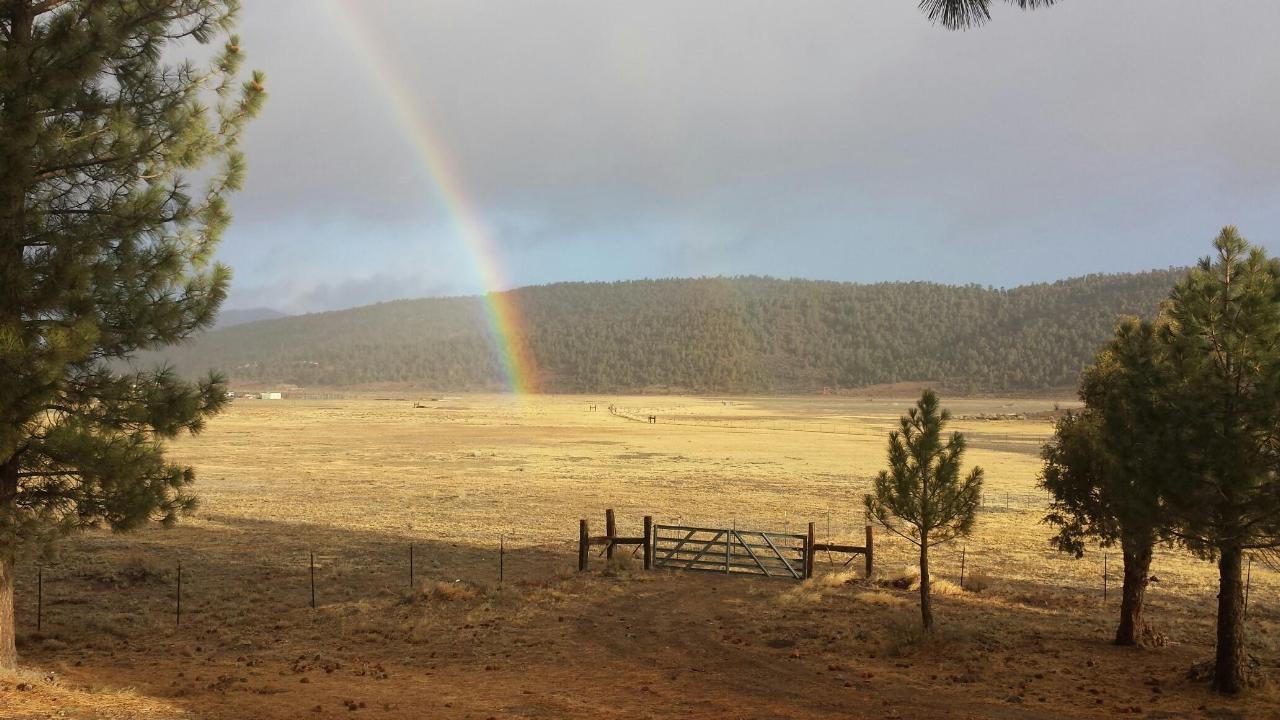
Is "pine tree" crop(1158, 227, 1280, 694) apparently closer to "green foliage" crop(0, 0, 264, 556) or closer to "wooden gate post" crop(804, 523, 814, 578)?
→ "wooden gate post" crop(804, 523, 814, 578)

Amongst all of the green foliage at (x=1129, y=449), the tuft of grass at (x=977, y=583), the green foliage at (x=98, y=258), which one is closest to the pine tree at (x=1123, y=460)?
the green foliage at (x=1129, y=449)

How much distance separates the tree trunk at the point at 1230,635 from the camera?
13.3 metres

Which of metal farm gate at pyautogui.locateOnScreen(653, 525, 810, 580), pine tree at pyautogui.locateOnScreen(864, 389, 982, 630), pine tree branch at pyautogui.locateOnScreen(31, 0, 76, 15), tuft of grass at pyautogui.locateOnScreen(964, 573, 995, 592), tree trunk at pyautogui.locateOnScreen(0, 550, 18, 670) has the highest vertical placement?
pine tree branch at pyautogui.locateOnScreen(31, 0, 76, 15)

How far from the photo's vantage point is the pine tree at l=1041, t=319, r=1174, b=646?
1288 centimetres

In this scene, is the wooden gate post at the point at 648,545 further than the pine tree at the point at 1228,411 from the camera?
Yes

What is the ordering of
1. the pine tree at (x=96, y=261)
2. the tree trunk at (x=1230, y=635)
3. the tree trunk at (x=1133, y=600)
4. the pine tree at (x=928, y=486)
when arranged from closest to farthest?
the pine tree at (x=96, y=261)
the tree trunk at (x=1230, y=635)
the tree trunk at (x=1133, y=600)
the pine tree at (x=928, y=486)

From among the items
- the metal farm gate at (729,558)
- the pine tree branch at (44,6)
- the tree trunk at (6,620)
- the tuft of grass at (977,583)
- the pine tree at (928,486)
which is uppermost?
the pine tree branch at (44,6)

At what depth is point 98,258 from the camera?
11375mm

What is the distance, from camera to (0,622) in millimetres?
12219

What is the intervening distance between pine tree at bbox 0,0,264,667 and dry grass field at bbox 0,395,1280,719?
279cm

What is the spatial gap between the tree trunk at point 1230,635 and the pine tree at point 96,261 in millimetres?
16054

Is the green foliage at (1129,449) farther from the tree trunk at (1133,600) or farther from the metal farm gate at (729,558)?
the metal farm gate at (729,558)

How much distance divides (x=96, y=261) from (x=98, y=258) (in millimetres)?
95

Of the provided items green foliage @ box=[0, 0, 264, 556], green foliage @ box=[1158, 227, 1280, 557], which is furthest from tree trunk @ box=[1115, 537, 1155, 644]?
green foliage @ box=[0, 0, 264, 556]
